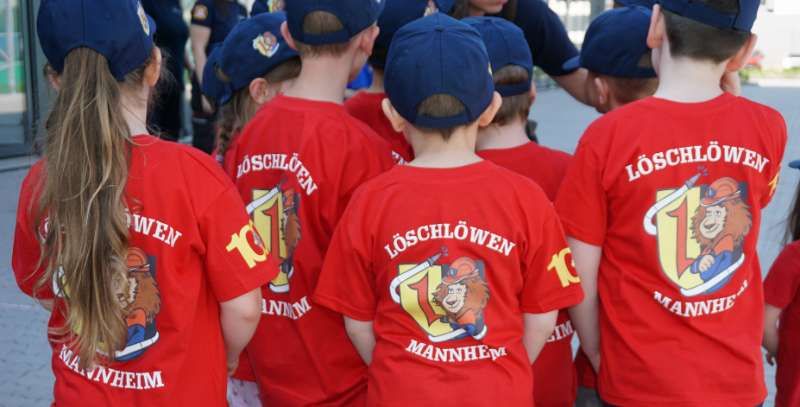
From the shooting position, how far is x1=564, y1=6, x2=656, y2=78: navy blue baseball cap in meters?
3.00

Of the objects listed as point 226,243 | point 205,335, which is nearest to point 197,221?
point 226,243

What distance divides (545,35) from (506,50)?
1123mm

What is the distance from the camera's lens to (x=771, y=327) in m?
3.01

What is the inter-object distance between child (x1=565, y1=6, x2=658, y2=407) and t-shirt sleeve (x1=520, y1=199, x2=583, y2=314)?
0.50m

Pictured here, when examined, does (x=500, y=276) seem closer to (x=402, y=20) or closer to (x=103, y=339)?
(x=103, y=339)

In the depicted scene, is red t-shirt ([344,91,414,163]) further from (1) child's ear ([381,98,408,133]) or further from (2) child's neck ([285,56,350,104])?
(1) child's ear ([381,98,408,133])

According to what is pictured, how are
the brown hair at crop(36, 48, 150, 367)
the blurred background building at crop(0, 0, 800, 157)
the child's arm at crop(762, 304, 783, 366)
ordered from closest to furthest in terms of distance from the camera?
the brown hair at crop(36, 48, 150, 367)
the child's arm at crop(762, 304, 783, 366)
the blurred background building at crop(0, 0, 800, 157)

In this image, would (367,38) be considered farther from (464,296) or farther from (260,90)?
(464,296)

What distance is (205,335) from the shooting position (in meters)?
2.52

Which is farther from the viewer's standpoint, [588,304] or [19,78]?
[19,78]

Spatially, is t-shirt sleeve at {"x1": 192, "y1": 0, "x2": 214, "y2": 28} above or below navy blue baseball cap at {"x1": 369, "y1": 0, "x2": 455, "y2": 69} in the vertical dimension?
below

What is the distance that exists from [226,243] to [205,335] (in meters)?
0.27


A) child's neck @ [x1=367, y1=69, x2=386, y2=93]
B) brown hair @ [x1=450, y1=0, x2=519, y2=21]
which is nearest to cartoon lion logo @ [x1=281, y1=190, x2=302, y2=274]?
child's neck @ [x1=367, y1=69, x2=386, y2=93]

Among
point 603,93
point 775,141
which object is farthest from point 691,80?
point 603,93
